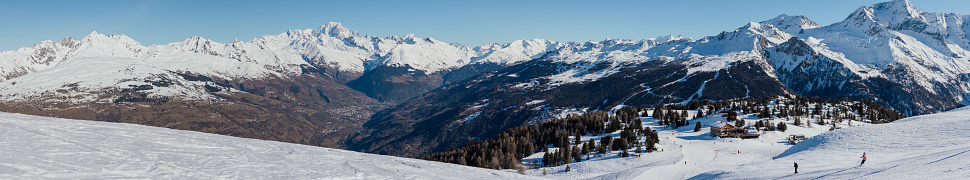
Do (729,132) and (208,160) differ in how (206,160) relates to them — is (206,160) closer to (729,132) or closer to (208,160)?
(208,160)

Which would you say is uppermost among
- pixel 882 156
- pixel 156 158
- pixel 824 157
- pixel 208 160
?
pixel 156 158

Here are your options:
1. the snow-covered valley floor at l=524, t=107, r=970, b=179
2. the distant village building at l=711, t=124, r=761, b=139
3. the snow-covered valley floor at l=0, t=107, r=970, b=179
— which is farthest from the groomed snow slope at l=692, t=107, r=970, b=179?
the distant village building at l=711, t=124, r=761, b=139

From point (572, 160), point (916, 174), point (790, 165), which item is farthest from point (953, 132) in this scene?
point (572, 160)

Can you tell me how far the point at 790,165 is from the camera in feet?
187

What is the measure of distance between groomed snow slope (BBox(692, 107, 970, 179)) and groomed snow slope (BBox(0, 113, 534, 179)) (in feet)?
107

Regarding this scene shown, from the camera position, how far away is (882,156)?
2291 inches

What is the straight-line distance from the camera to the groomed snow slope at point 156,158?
22.6 meters

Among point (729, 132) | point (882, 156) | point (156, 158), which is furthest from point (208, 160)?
point (729, 132)

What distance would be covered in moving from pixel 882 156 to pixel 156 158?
7613 cm

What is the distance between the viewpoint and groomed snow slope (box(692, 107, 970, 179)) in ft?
126

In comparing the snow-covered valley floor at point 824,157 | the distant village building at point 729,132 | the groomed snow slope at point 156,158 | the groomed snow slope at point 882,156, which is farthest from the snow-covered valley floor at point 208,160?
the distant village building at point 729,132

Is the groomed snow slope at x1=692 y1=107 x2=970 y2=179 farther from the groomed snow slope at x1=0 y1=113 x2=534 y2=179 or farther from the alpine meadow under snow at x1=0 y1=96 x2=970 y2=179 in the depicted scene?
the groomed snow slope at x1=0 y1=113 x2=534 y2=179

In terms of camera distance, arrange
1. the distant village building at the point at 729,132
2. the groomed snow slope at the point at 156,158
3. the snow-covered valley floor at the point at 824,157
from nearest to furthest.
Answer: the groomed snow slope at the point at 156,158 < the snow-covered valley floor at the point at 824,157 < the distant village building at the point at 729,132

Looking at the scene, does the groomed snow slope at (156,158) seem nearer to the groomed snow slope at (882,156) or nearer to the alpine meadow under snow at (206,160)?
the alpine meadow under snow at (206,160)
